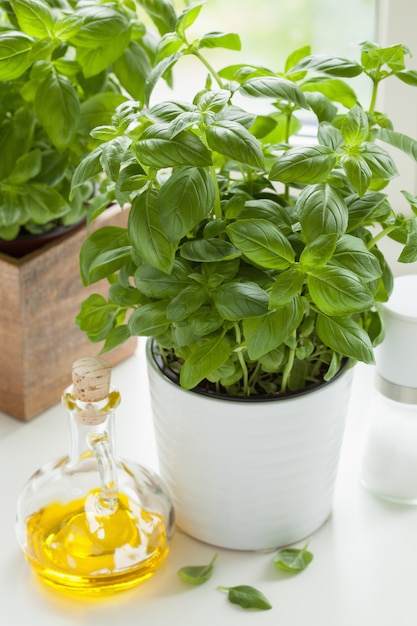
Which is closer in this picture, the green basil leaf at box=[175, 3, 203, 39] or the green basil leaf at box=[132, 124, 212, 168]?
the green basil leaf at box=[132, 124, 212, 168]

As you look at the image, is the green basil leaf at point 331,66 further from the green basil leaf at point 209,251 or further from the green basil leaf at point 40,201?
the green basil leaf at point 40,201

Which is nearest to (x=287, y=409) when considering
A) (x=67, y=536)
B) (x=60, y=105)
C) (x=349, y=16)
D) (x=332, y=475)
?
(x=332, y=475)

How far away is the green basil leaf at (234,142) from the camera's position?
2.26 ft

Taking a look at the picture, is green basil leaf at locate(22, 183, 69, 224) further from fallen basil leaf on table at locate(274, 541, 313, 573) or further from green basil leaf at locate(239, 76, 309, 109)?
fallen basil leaf on table at locate(274, 541, 313, 573)

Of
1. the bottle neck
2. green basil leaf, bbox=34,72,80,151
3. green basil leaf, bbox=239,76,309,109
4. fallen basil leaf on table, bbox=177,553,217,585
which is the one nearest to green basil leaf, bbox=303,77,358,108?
green basil leaf, bbox=239,76,309,109

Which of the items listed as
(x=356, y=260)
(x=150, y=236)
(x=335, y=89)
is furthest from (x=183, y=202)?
(x=335, y=89)

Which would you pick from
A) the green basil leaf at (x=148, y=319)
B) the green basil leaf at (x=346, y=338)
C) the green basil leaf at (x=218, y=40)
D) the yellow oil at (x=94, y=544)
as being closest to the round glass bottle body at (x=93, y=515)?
the yellow oil at (x=94, y=544)

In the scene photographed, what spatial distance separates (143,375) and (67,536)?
34 centimetres

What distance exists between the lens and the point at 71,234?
1102mm

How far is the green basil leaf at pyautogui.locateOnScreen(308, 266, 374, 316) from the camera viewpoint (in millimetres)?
725

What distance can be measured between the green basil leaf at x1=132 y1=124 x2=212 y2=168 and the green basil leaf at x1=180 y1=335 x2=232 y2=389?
16 cm

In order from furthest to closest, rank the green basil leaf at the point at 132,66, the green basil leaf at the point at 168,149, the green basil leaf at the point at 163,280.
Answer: the green basil leaf at the point at 132,66
the green basil leaf at the point at 163,280
the green basil leaf at the point at 168,149

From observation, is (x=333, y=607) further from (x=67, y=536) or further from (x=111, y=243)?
(x=111, y=243)

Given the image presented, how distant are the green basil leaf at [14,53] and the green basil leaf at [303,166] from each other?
0.31 metres
